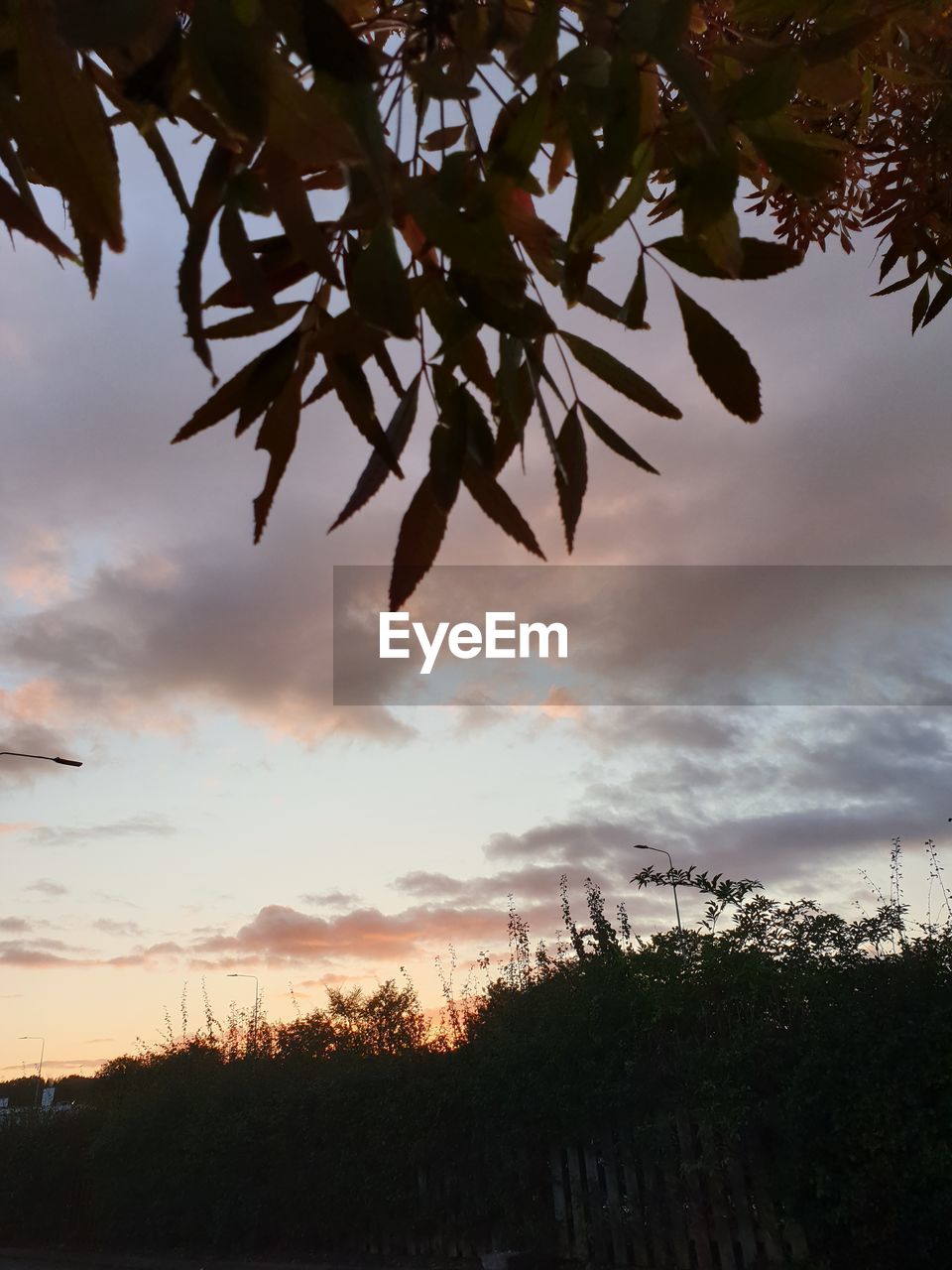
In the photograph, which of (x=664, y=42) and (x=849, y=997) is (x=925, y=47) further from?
(x=849, y=997)

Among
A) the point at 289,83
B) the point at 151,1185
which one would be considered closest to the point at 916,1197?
the point at 289,83

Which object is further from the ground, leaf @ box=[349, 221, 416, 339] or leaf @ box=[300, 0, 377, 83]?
leaf @ box=[300, 0, 377, 83]

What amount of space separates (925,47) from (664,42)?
1686mm

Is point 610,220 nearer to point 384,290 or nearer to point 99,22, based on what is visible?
point 384,290

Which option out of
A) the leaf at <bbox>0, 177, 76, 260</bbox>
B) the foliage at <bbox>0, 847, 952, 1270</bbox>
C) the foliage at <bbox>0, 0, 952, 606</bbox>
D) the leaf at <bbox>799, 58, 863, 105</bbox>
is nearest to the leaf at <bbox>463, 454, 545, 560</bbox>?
the foliage at <bbox>0, 0, 952, 606</bbox>

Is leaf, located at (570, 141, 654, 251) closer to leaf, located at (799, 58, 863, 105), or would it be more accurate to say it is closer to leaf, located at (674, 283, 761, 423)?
leaf, located at (674, 283, 761, 423)

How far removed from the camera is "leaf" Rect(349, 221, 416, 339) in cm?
123

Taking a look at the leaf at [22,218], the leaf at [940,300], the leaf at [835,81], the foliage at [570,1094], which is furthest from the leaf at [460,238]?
the foliage at [570,1094]

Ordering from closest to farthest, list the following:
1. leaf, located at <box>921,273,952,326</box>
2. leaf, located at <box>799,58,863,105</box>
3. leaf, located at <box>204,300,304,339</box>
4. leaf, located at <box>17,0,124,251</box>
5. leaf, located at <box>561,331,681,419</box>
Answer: leaf, located at <box>17,0,124,251</box>, leaf, located at <box>204,300,304,339</box>, leaf, located at <box>561,331,681,419</box>, leaf, located at <box>799,58,863,105</box>, leaf, located at <box>921,273,952,326</box>

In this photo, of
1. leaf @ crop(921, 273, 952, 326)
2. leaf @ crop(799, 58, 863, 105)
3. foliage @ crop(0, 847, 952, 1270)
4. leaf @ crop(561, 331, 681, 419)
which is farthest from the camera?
foliage @ crop(0, 847, 952, 1270)

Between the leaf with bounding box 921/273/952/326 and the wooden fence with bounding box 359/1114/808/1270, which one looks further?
the wooden fence with bounding box 359/1114/808/1270

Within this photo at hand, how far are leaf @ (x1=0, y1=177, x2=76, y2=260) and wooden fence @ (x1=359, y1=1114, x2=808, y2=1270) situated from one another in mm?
8869

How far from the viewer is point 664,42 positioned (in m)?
1.27

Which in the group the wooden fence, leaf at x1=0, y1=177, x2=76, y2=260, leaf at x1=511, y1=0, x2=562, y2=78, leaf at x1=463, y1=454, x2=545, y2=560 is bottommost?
the wooden fence
